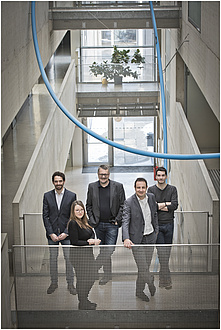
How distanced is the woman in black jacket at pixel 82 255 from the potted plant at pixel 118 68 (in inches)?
402

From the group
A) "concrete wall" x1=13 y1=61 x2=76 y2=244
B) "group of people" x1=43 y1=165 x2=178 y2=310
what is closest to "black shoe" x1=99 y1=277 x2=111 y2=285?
"group of people" x1=43 y1=165 x2=178 y2=310

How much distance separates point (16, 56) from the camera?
25.8 feet

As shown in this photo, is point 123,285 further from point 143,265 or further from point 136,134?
point 136,134

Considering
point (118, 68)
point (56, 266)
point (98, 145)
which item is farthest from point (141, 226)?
point (98, 145)

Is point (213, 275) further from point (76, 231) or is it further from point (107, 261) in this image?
point (76, 231)

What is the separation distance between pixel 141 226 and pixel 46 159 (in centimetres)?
468

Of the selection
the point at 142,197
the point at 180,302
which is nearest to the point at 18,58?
the point at 142,197

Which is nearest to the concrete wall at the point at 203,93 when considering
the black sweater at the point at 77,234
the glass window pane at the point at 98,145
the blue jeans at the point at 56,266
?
the black sweater at the point at 77,234

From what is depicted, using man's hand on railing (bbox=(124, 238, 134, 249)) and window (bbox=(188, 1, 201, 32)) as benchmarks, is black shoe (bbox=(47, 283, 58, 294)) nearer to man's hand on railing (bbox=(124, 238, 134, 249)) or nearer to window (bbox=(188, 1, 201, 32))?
man's hand on railing (bbox=(124, 238, 134, 249))

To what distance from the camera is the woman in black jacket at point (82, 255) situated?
6.07m

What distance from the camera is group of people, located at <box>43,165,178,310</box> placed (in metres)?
6.08

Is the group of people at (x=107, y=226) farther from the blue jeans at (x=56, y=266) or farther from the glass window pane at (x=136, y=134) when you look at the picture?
the glass window pane at (x=136, y=134)

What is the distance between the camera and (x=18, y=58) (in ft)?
26.4

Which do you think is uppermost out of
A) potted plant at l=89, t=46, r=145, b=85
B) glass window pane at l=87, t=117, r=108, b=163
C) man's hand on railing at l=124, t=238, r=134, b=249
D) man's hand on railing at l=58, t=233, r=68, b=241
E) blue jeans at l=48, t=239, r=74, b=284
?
potted plant at l=89, t=46, r=145, b=85
